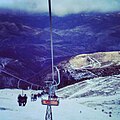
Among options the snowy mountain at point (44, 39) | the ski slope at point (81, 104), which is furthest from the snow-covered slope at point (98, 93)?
the snowy mountain at point (44, 39)

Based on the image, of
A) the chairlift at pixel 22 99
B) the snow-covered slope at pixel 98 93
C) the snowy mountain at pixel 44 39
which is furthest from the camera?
the chairlift at pixel 22 99

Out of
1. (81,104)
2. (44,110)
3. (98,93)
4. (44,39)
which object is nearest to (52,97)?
(44,110)

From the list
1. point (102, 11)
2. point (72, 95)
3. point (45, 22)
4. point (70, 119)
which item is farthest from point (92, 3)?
point (70, 119)

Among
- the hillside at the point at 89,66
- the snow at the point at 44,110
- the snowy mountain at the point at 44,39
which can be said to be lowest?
the snow at the point at 44,110

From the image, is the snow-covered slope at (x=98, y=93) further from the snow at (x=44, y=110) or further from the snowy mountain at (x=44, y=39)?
the snowy mountain at (x=44, y=39)

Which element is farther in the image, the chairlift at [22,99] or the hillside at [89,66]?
the chairlift at [22,99]

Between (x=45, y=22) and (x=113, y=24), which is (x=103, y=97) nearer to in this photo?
(x=113, y=24)

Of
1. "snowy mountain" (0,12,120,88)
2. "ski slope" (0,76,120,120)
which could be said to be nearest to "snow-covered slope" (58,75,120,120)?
"ski slope" (0,76,120,120)

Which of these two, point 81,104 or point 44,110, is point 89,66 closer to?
point 81,104
